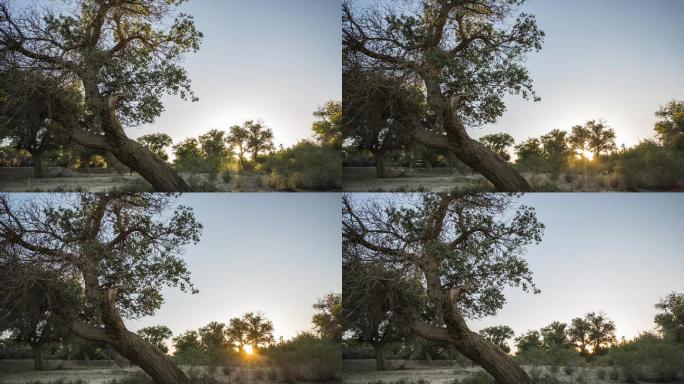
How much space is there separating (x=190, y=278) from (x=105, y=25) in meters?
1.92

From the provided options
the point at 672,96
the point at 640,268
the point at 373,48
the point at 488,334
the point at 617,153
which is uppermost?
the point at 373,48

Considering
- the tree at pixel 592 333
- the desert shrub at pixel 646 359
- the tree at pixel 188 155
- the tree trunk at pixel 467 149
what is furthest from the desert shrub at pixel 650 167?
the tree at pixel 188 155

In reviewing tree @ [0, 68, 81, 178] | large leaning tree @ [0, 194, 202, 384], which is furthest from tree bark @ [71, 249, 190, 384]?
tree @ [0, 68, 81, 178]

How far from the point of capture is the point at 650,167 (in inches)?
234

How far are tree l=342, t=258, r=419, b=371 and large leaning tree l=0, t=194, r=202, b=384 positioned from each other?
3.86 feet

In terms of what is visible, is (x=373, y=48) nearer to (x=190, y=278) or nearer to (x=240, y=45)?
(x=240, y=45)

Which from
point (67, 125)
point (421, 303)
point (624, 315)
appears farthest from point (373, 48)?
point (624, 315)

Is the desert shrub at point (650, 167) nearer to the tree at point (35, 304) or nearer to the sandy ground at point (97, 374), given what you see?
the sandy ground at point (97, 374)

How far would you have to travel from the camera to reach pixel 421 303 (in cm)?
571

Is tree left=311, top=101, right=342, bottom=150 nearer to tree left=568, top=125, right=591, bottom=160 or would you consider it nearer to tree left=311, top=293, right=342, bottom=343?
tree left=311, top=293, right=342, bottom=343

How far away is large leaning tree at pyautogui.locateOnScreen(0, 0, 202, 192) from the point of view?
554cm

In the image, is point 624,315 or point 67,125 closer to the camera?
point 67,125

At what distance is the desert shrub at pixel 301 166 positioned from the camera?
5742 millimetres

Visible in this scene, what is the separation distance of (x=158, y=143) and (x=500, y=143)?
8.15ft
